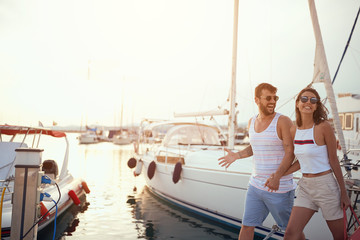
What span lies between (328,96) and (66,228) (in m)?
6.50

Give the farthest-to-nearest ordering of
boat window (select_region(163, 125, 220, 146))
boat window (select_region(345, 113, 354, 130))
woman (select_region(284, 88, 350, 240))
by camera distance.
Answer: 1. boat window (select_region(345, 113, 354, 130))
2. boat window (select_region(163, 125, 220, 146))
3. woman (select_region(284, 88, 350, 240))

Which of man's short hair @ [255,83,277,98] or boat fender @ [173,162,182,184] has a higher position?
man's short hair @ [255,83,277,98]

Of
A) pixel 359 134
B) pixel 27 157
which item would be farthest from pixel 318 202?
pixel 359 134

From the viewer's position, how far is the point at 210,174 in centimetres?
743

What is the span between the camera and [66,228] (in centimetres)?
738

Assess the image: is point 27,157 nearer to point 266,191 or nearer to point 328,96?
point 266,191

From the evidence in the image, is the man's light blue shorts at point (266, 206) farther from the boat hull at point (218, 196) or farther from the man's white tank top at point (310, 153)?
the boat hull at point (218, 196)

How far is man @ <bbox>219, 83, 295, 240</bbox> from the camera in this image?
324 cm

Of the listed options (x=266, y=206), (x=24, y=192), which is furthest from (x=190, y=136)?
(x=266, y=206)

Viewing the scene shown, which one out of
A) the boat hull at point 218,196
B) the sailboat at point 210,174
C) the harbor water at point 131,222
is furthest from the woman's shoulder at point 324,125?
the harbor water at point 131,222

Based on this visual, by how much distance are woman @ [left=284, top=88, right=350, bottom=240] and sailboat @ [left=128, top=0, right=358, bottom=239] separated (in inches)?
40.0

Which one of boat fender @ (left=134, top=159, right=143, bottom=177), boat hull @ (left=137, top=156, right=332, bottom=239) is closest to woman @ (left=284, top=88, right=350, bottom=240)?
boat hull @ (left=137, top=156, right=332, bottom=239)

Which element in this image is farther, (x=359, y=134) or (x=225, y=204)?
(x=359, y=134)

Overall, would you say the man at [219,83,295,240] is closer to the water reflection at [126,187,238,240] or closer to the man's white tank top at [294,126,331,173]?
the man's white tank top at [294,126,331,173]
